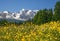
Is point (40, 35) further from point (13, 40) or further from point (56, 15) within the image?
point (56, 15)

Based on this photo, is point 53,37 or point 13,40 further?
point 13,40

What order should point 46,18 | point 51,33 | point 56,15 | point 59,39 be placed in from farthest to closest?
point 46,18 → point 56,15 → point 51,33 → point 59,39

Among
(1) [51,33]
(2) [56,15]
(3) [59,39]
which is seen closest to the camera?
(3) [59,39]

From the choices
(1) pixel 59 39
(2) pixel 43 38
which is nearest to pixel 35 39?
(2) pixel 43 38

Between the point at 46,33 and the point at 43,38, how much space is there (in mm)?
1021

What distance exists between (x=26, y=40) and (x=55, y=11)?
172 feet

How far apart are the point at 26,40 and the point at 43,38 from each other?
82 centimetres

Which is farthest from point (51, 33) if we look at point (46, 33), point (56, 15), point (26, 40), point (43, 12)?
point (43, 12)

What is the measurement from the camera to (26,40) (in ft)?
37.6

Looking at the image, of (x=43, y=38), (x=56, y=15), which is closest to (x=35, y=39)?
(x=43, y=38)

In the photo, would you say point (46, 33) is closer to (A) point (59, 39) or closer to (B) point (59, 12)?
(A) point (59, 39)

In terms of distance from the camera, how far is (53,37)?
438 inches

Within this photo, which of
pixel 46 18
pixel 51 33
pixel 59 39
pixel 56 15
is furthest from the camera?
pixel 46 18

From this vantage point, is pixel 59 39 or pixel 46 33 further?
pixel 46 33
